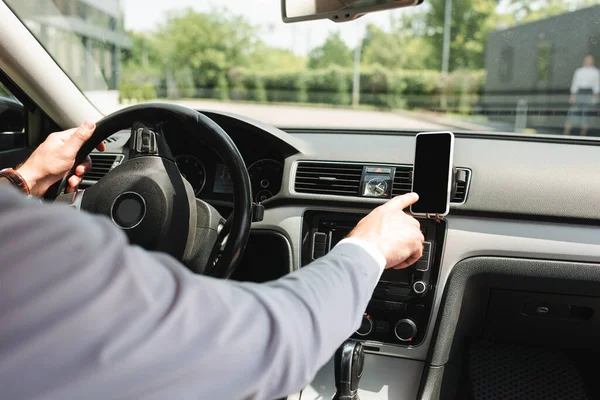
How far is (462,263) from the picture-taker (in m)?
2.40

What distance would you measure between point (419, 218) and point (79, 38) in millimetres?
2419

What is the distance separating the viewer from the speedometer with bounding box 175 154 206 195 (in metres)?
2.67

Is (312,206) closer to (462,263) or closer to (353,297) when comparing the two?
(462,263)

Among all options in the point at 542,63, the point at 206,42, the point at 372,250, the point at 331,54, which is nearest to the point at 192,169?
the point at 372,250

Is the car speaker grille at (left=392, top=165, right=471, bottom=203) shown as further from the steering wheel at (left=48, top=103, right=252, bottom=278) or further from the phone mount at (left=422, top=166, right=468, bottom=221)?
the steering wheel at (left=48, top=103, right=252, bottom=278)

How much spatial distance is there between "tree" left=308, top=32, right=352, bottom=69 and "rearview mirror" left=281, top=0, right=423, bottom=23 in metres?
24.9

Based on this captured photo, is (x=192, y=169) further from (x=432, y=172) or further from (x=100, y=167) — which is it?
(x=432, y=172)

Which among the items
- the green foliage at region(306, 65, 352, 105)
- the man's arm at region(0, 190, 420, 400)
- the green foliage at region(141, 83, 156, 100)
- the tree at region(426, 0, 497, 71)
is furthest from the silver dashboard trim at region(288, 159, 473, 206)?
the green foliage at region(306, 65, 352, 105)

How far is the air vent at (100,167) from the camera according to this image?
281cm

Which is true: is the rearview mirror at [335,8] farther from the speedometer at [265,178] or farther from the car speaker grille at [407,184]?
the speedometer at [265,178]

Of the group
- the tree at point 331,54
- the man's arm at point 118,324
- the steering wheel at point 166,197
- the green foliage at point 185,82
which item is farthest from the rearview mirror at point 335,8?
Answer: the green foliage at point 185,82

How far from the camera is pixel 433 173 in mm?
2113

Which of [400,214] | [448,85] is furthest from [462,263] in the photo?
[448,85]

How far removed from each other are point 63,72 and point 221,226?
1.36 metres
